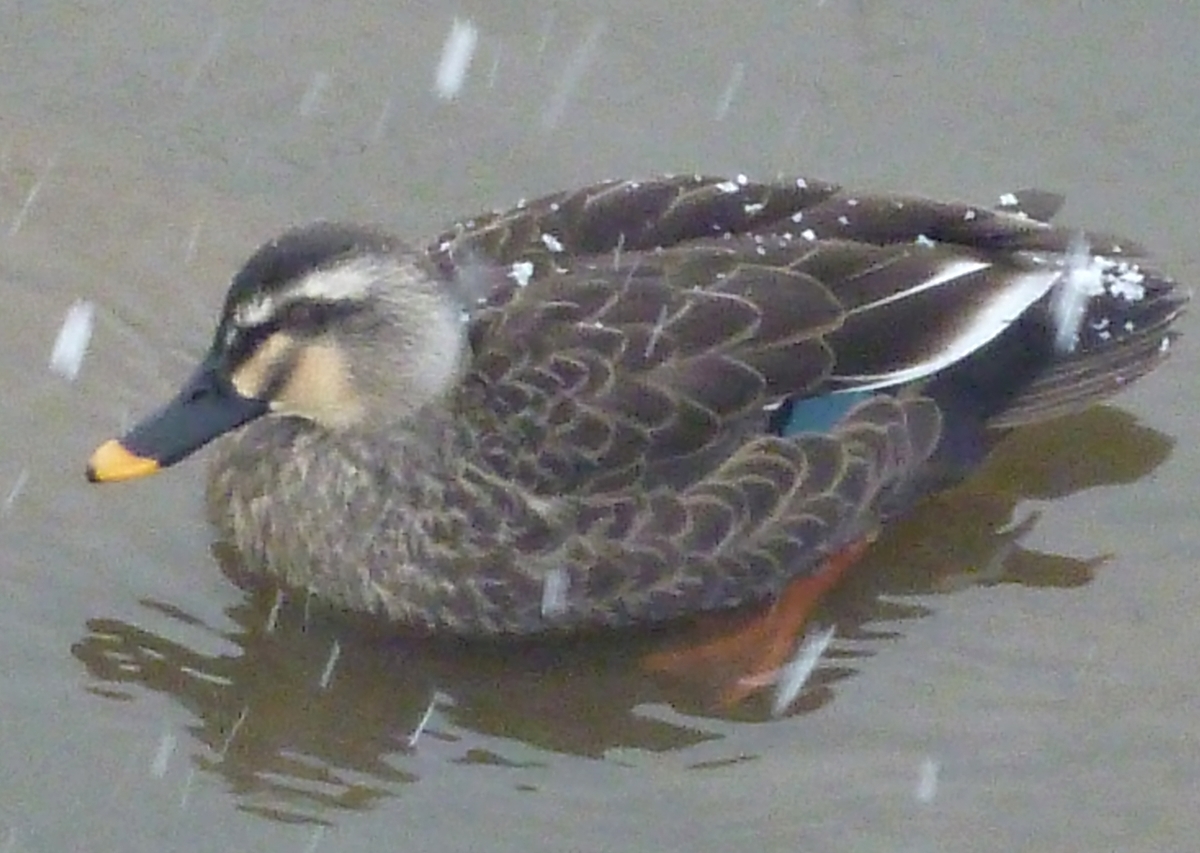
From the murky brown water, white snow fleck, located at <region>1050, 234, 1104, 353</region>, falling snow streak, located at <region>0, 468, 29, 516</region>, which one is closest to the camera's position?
the murky brown water

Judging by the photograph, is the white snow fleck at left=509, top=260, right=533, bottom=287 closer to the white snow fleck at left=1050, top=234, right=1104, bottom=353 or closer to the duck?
the duck

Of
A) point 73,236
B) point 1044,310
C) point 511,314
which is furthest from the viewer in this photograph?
point 73,236

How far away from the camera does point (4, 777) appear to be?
16.3 feet

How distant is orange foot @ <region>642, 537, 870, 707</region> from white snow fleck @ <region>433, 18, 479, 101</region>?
2.18 m

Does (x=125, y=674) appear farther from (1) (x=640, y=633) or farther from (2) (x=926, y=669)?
(2) (x=926, y=669)

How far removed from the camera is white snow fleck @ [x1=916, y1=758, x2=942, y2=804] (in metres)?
5.05

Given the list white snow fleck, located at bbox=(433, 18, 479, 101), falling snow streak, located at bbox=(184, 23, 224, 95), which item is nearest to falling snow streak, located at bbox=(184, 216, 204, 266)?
falling snow streak, located at bbox=(184, 23, 224, 95)

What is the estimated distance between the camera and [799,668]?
5.41 metres

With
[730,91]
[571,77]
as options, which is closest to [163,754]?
[571,77]

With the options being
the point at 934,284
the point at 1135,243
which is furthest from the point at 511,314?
the point at 1135,243

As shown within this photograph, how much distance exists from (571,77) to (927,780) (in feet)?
9.18

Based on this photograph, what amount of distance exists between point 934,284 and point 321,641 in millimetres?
1625

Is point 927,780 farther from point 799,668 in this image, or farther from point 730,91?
point 730,91

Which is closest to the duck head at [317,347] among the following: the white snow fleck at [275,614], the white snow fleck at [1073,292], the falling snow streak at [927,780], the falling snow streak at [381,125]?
the white snow fleck at [275,614]
